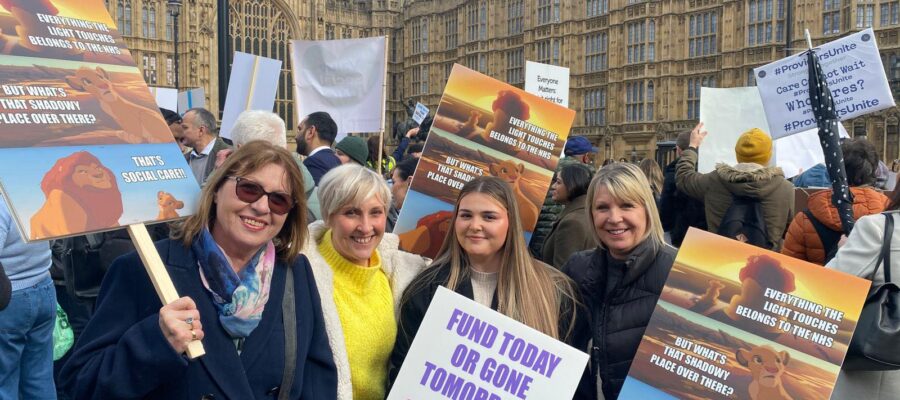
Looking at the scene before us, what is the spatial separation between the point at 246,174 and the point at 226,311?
15.0 inches

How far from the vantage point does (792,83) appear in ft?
20.2

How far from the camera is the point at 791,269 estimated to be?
2436 mm

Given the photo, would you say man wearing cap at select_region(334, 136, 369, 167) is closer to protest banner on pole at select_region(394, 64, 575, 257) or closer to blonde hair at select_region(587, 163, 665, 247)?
protest banner on pole at select_region(394, 64, 575, 257)

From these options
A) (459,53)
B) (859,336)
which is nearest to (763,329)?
(859,336)

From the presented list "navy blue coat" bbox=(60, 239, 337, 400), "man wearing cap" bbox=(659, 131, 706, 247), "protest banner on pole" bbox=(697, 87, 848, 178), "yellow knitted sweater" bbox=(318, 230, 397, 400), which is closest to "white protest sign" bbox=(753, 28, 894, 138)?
"man wearing cap" bbox=(659, 131, 706, 247)

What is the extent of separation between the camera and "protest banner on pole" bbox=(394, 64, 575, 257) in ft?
12.8

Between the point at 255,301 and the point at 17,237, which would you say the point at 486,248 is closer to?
the point at 255,301

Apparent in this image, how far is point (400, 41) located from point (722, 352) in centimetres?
3826

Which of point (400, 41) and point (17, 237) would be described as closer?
point (17, 237)

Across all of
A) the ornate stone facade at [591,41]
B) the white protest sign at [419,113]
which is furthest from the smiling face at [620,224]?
the ornate stone facade at [591,41]

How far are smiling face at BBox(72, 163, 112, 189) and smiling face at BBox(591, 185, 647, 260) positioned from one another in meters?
1.61

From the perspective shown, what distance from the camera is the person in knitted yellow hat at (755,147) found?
5.14m

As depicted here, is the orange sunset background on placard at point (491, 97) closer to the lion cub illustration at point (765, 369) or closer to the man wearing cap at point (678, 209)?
the lion cub illustration at point (765, 369)

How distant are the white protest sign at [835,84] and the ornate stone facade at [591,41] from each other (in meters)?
12.9
